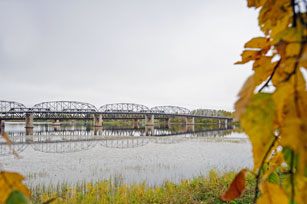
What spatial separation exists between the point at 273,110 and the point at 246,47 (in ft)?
0.70

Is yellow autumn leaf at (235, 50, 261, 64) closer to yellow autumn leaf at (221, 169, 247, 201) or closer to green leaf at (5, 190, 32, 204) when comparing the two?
yellow autumn leaf at (221, 169, 247, 201)

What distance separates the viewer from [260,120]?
215 mm

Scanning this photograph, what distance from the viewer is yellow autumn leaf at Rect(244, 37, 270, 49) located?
364mm

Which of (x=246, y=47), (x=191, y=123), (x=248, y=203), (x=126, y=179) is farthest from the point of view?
(x=191, y=123)

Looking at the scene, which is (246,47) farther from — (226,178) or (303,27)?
(226,178)

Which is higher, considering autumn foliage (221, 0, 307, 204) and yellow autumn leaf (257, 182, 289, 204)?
autumn foliage (221, 0, 307, 204)

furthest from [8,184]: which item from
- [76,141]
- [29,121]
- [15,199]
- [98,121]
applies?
[98,121]

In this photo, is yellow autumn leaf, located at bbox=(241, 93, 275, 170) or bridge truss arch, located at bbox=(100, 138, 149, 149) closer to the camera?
yellow autumn leaf, located at bbox=(241, 93, 275, 170)

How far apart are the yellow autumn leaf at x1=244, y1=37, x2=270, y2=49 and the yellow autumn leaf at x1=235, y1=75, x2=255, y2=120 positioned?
16 centimetres

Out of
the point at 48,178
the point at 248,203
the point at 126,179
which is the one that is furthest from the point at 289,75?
the point at 48,178

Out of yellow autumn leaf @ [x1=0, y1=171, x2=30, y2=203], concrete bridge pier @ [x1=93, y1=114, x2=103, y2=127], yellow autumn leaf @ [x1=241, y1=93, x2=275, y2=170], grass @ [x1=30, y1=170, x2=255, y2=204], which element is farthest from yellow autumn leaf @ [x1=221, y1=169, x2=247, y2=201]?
concrete bridge pier @ [x1=93, y1=114, x2=103, y2=127]

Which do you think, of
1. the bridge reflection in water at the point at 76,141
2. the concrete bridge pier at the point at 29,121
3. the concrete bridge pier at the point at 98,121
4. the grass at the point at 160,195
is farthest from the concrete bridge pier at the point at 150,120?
the grass at the point at 160,195

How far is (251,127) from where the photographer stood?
0.22 meters

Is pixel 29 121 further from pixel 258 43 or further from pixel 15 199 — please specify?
pixel 258 43
